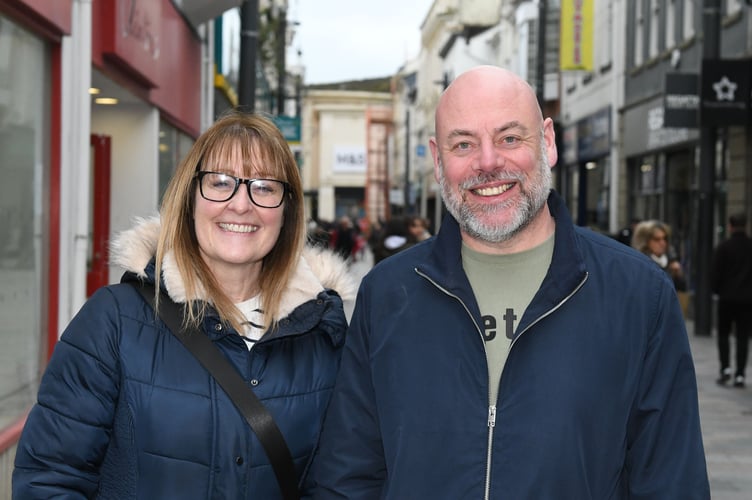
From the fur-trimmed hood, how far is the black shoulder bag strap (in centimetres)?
10

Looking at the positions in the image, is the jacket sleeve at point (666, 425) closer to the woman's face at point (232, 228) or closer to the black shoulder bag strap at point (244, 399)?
the black shoulder bag strap at point (244, 399)

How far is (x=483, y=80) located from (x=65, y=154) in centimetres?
485

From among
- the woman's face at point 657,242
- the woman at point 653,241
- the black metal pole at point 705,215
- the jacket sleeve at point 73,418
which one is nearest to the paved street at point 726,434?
the woman at point 653,241

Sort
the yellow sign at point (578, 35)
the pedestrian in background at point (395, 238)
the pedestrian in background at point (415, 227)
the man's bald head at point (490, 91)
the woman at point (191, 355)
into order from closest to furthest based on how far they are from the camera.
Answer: the woman at point (191, 355)
the man's bald head at point (490, 91)
the pedestrian in background at point (395, 238)
the pedestrian in background at point (415, 227)
the yellow sign at point (578, 35)

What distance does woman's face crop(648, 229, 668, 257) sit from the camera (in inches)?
413

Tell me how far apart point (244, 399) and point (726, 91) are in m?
13.4

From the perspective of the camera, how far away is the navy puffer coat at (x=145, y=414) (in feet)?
8.71

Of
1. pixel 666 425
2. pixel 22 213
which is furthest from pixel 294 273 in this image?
pixel 22 213

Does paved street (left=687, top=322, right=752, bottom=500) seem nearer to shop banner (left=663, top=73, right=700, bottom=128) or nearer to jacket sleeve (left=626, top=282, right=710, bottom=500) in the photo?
jacket sleeve (left=626, top=282, right=710, bottom=500)

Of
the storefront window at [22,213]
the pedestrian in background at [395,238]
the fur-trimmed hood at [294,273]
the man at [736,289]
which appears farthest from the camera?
the man at [736,289]

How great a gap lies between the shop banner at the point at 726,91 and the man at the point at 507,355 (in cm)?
1280

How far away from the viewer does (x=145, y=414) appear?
273cm

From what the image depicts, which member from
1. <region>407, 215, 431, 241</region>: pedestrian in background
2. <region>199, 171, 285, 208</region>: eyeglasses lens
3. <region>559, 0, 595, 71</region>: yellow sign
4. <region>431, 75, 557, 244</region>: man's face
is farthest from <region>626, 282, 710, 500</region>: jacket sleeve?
<region>559, 0, 595, 71</region>: yellow sign

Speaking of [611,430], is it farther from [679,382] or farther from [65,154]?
[65,154]
